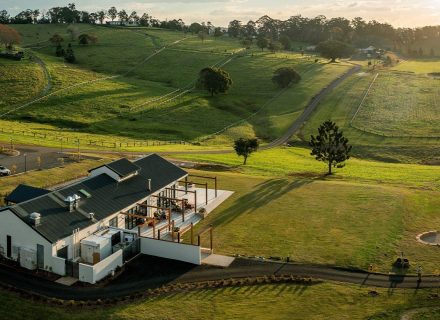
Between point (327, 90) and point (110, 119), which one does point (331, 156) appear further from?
point (327, 90)

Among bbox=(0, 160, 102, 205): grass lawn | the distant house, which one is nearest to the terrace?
the distant house

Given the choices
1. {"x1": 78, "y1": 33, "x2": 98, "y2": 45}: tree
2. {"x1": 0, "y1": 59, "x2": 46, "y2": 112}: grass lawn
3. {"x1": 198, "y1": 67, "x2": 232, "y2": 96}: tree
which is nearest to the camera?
{"x1": 0, "y1": 59, "x2": 46, "y2": 112}: grass lawn

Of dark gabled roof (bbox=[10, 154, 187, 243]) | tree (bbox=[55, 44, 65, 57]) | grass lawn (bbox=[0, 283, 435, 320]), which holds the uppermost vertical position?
tree (bbox=[55, 44, 65, 57])

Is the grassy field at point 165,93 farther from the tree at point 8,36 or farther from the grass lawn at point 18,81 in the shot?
the tree at point 8,36

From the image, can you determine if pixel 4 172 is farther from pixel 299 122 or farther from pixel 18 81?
pixel 18 81

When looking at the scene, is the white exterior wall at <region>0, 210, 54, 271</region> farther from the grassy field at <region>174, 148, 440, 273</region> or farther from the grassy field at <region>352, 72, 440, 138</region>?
the grassy field at <region>352, 72, 440, 138</region>

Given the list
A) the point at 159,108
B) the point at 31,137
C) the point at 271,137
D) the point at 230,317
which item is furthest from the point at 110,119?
the point at 230,317

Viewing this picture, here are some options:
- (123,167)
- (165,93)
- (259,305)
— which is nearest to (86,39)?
(165,93)
